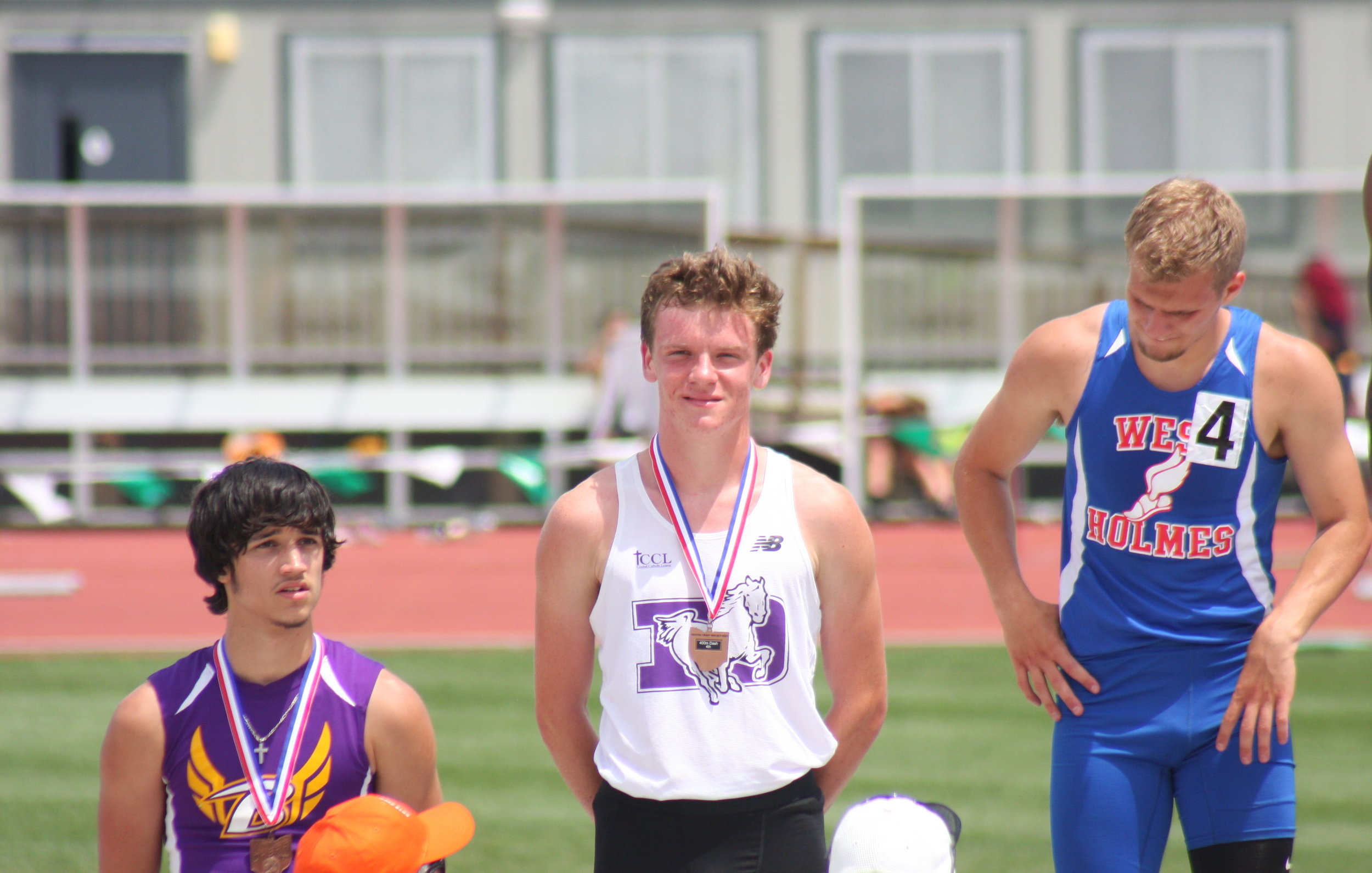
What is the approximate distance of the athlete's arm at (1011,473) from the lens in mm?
3176

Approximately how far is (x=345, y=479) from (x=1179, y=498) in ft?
37.7

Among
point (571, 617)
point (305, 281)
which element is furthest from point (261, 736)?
point (305, 281)

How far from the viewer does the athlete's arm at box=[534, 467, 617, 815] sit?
9.23 feet

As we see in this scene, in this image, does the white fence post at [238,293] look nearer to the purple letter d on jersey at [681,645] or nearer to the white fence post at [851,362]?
the white fence post at [851,362]

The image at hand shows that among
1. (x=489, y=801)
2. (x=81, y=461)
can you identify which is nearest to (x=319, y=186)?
(x=81, y=461)

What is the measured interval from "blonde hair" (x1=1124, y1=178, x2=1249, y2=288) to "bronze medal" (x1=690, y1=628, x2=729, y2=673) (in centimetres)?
106

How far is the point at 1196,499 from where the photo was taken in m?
3.07

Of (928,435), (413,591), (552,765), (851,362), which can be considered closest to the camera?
(552,765)

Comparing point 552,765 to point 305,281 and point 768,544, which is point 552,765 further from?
point 305,281

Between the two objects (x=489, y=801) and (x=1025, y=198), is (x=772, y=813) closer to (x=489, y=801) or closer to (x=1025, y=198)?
(x=489, y=801)

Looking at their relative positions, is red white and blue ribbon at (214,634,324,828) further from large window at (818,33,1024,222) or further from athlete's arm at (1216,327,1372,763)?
large window at (818,33,1024,222)

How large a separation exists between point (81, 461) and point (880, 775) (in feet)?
33.3

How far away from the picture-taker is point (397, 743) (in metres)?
2.98

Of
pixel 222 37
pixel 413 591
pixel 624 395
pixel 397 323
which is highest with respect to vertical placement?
pixel 222 37
